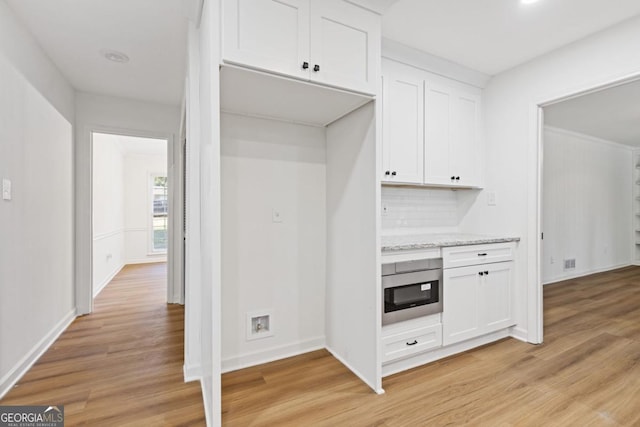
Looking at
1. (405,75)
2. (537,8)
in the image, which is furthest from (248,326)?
(537,8)

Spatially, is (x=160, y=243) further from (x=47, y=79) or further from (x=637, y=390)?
(x=637, y=390)

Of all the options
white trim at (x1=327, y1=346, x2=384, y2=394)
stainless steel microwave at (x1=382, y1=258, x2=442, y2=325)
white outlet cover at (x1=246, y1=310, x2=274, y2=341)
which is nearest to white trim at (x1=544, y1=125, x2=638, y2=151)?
stainless steel microwave at (x1=382, y1=258, x2=442, y2=325)

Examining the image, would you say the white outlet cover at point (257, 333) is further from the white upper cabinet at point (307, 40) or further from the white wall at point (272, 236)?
the white upper cabinet at point (307, 40)

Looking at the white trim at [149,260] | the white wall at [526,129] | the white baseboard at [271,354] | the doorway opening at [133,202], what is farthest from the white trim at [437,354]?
the white trim at [149,260]

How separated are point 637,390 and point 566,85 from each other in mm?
2260

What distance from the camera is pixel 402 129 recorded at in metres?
2.65

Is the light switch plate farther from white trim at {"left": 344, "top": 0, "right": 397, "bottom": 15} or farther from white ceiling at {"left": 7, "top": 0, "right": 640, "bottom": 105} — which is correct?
white trim at {"left": 344, "top": 0, "right": 397, "bottom": 15}

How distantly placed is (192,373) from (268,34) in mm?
2231

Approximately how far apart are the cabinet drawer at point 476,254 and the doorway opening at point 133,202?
4874 millimetres

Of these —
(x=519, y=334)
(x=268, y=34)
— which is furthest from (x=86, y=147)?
(x=519, y=334)

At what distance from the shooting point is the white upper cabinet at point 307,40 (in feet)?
5.19

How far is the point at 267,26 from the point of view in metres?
1.64

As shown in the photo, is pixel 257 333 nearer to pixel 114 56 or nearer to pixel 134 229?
pixel 114 56

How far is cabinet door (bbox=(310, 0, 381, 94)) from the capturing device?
1786mm
